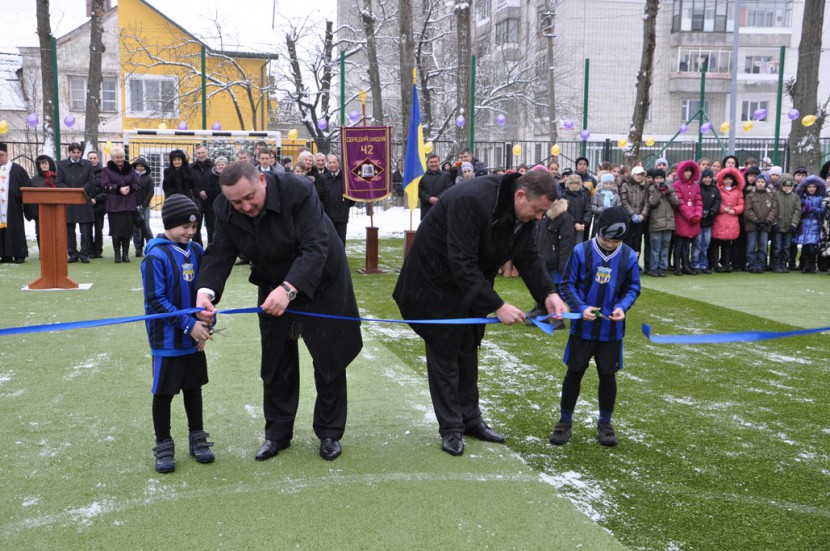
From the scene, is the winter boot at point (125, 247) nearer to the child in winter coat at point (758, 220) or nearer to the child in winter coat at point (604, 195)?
the child in winter coat at point (604, 195)

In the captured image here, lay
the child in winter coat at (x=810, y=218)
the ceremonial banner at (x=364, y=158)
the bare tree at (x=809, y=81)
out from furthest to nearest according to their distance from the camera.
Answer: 1. the bare tree at (x=809, y=81)
2. the child in winter coat at (x=810, y=218)
3. the ceremonial banner at (x=364, y=158)

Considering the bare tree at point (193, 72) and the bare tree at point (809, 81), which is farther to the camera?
the bare tree at point (193, 72)

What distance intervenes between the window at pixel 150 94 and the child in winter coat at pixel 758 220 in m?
23.9

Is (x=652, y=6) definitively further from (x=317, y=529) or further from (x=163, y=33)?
(x=163, y=33)

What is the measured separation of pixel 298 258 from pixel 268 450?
120cm

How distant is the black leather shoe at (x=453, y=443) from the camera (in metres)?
4.75

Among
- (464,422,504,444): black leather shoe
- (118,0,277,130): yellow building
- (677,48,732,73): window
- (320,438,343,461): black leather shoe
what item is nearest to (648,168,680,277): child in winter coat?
(464,422,504,444): black leather shoe

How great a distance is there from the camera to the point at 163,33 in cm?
3225

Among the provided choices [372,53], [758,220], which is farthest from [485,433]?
[372,53]

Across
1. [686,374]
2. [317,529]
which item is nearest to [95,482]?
[317,529]

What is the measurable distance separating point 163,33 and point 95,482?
31336 millimetres

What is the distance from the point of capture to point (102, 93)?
3328cm

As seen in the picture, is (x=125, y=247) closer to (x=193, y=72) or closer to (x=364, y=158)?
(x=364, y=158)

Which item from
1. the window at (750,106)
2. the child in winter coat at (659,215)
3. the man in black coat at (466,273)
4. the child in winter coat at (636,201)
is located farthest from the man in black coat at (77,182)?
the window at (750,106)
